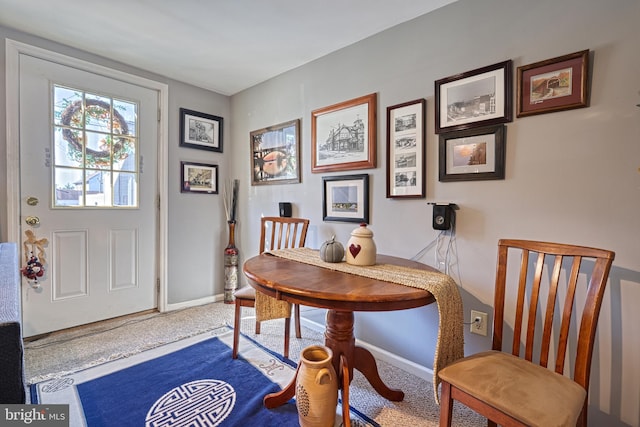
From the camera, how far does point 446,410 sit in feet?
3.63

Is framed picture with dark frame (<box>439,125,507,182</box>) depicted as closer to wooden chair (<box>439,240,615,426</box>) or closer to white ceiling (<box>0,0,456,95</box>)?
wooden chair (<box>439,240,615,426</box>)

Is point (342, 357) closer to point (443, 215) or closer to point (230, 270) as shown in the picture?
point (443, 215)

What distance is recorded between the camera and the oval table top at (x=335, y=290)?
1.08 metres

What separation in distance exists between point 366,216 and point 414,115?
2.44 ft

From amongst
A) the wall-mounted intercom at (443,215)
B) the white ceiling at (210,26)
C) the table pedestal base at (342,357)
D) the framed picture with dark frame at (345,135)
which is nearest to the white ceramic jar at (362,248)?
the table pedestal base at (342,357)

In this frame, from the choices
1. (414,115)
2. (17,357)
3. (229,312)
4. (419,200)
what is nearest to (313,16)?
(414,115)

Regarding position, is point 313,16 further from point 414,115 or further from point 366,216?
point 366,216

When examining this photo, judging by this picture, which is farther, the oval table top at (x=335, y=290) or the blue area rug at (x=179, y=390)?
the blue area rug at (x=179, y=390)

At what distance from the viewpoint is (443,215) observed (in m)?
1.72

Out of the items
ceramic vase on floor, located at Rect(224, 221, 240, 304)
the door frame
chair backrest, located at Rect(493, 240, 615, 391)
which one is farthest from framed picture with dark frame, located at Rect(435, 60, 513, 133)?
the door frame

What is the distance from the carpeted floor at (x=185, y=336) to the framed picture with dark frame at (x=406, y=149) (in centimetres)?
117

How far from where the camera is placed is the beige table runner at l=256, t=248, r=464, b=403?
1.18 meters

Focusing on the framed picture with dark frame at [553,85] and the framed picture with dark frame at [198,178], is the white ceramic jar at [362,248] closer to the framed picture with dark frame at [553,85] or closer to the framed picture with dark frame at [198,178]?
the framed picture with dark frame at [553,85]

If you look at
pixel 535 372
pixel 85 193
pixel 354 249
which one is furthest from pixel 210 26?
pixel 535 372
